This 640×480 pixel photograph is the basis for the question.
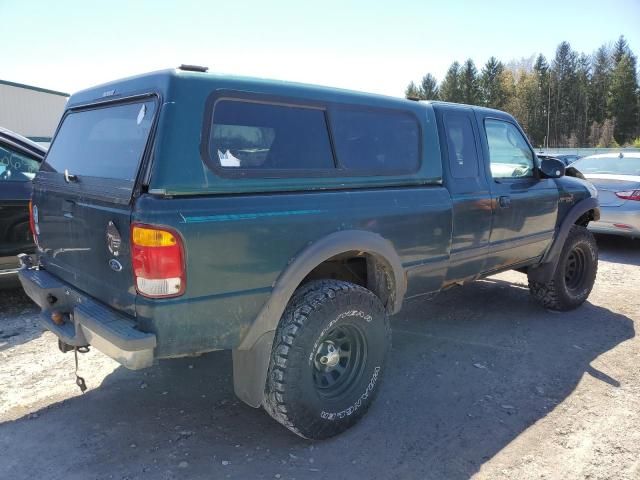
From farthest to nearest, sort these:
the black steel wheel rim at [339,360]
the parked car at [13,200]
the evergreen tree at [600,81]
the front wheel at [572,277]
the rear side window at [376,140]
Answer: the evergreen tree at [600,81]
the front wheel at [572,277]
the parked car at [13,200]
the rear side window at [376,140]
the black steel wheel rim at [339,360]

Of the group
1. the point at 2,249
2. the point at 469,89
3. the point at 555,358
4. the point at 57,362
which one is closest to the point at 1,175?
the point at 2,249

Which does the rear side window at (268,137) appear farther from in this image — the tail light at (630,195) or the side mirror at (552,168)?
the tail light at (630,195)

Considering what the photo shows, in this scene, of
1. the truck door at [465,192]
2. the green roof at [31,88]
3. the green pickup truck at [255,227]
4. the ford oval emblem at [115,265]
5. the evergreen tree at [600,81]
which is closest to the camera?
the green pickup truck at [255,227]

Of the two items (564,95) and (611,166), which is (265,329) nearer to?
(611,166)

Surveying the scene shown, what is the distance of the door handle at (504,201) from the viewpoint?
4.02 meters

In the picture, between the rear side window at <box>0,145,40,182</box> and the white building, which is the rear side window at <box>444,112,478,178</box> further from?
the white building

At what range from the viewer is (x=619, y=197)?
25.0 ft

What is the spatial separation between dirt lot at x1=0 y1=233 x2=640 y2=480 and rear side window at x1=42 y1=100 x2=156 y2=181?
4.93 ft

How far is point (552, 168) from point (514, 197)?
569 mm

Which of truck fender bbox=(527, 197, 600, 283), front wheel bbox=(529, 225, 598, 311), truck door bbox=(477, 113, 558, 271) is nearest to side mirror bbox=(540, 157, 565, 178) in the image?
truck door bbox=(477, 113, 558, 271)

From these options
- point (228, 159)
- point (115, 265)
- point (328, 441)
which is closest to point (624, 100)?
point (328, 441)

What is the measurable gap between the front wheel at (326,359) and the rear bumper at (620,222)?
6.15 metres

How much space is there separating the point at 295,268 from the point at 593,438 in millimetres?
2050

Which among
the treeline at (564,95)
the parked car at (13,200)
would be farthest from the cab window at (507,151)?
the treeline at (564,95)
